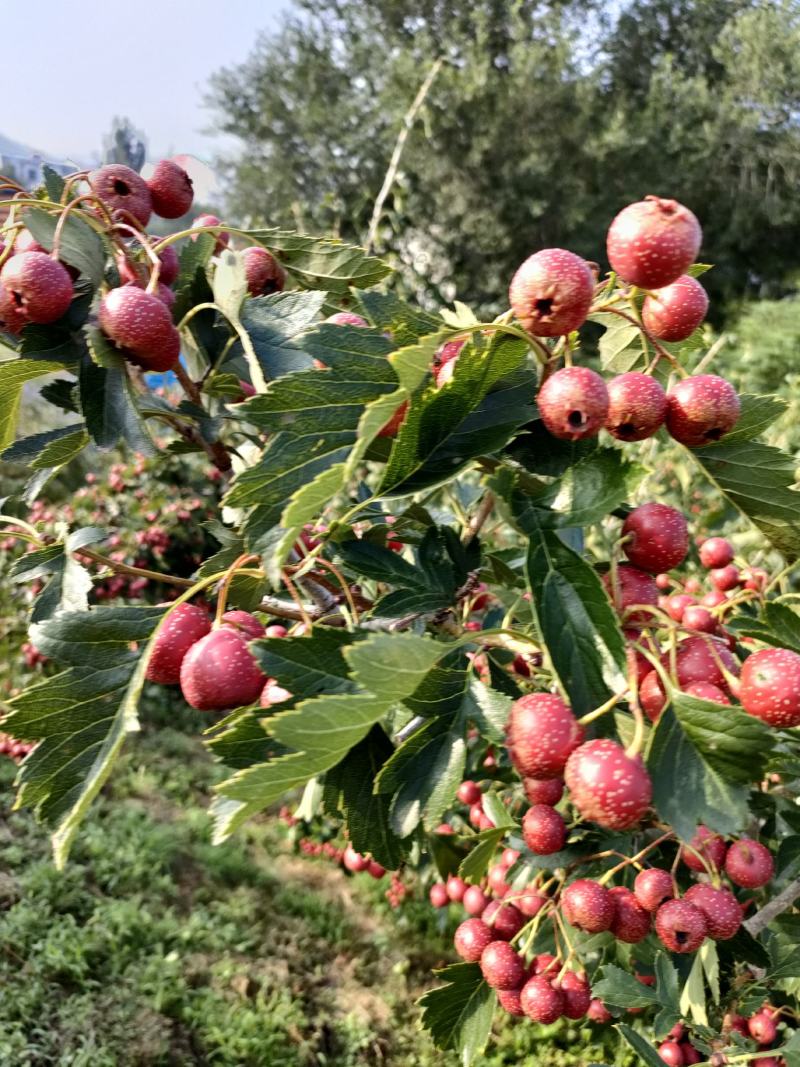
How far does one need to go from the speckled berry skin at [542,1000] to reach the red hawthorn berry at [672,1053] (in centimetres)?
28

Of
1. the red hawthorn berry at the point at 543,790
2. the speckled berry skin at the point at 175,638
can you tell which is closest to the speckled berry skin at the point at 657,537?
the red hawthorn berry at the point at 543,790

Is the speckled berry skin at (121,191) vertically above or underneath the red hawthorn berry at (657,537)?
above

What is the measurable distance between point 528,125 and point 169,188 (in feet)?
38.5

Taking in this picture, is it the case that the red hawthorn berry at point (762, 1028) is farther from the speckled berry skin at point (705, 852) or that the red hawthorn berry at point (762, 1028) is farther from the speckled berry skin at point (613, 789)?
the speckled berry skin at point (613, 789)

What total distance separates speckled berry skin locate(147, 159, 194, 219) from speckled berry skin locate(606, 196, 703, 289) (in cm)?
47

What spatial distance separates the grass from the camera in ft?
6.74

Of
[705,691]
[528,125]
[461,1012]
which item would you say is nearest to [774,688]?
[705,691]

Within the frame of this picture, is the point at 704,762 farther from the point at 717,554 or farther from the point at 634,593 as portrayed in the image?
the point at 717,554

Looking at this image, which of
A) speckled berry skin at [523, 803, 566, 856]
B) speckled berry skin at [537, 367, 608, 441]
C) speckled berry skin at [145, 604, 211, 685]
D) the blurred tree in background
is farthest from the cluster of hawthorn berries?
the blurred tree in background

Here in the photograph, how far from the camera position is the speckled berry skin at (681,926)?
0.79 meters

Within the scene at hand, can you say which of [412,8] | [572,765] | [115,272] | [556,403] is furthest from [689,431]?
[412,8]

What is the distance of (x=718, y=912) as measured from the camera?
0.81m

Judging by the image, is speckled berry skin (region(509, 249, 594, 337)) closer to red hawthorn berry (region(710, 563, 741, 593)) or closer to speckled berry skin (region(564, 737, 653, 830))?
speckled berry skin (region(564, 737, 653, 830))

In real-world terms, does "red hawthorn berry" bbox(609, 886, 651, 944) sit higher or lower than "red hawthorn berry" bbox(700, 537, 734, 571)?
lower
